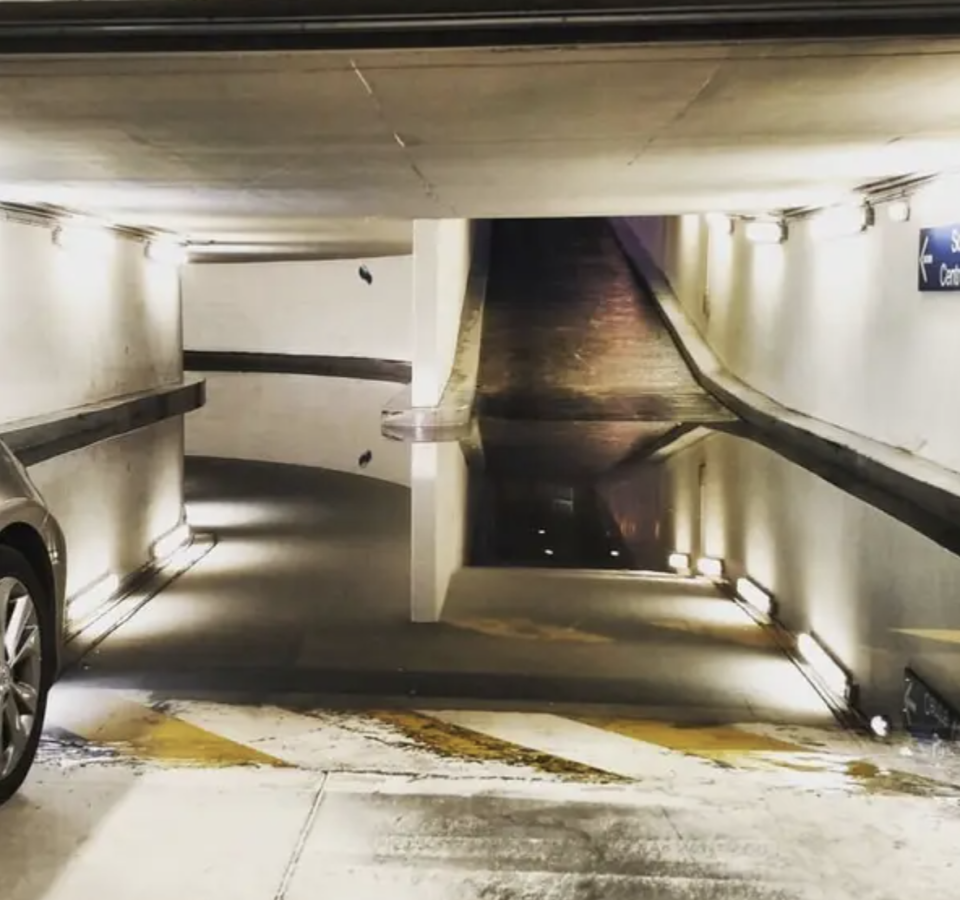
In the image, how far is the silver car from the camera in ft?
8.16

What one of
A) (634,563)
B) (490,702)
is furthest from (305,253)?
(490,702)

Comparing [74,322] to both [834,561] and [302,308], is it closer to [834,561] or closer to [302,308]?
[834,561]

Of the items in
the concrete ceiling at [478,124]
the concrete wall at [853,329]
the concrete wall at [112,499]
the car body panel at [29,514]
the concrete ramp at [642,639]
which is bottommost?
the concrete ramp at [642,639]

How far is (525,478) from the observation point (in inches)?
355

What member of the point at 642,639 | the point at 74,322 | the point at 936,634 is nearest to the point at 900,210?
the point at 936,634

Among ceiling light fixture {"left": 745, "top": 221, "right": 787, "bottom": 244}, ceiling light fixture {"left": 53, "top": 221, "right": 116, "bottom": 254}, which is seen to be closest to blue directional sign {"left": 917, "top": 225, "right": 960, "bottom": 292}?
ceiling light fixture {"left": 745, "top": 221, "right": 787, "bottom": 244}

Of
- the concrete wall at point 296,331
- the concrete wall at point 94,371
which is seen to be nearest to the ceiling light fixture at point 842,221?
the concrete wall at point 296,331

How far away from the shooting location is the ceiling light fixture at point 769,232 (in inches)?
458

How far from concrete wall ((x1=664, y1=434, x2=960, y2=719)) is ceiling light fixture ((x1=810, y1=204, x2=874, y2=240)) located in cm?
199

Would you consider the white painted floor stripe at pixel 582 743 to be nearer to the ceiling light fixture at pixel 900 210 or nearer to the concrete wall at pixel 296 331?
the ceiling light fixture at pixel 900 210

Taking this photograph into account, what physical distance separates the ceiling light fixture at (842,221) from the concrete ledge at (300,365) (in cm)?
862

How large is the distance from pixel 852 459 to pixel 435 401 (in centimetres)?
479

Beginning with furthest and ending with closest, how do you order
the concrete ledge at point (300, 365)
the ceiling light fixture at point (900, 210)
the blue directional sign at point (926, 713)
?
the concrete ledge at point (300, 365) → the ceiling light fixture at point (900, 210) → the blue directional sign at point (926, 713)

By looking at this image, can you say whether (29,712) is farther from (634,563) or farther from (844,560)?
(844,560)
